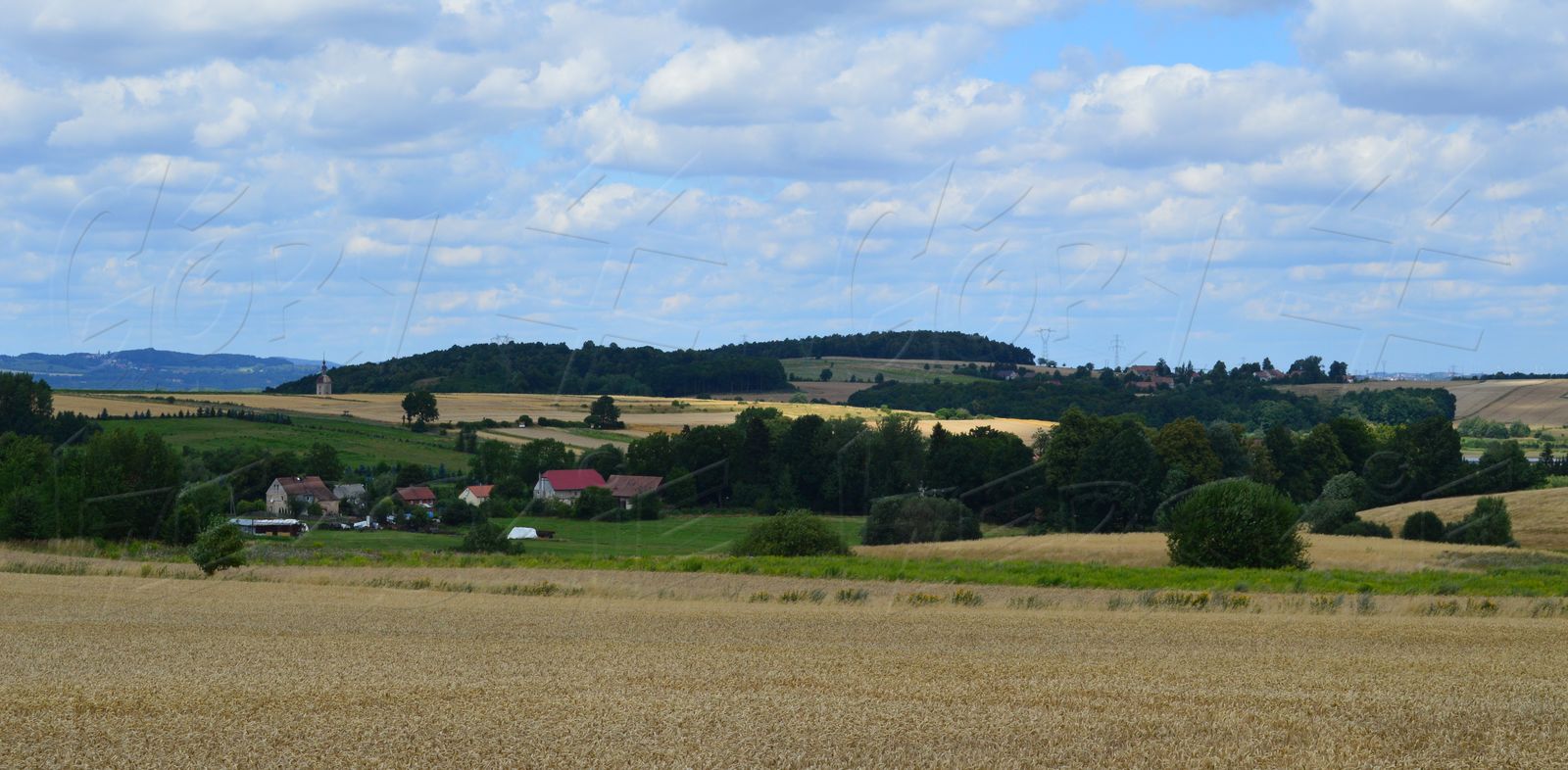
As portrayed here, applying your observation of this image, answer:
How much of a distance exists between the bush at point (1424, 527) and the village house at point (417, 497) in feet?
170

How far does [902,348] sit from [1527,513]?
116m

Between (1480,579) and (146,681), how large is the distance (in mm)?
38416

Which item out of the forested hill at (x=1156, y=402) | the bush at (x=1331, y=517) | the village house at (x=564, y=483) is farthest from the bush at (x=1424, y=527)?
the forested hill at (x=1156, y=402)

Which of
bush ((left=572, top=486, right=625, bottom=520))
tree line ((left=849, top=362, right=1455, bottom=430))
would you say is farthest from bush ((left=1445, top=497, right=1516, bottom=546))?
tree line ((left=849, top=362, right=1455, bottom=430))

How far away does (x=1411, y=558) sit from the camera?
5169 cm

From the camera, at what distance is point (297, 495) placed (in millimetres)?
80188

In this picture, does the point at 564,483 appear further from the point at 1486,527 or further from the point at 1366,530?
the point at 1486,527

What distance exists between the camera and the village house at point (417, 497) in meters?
79.6

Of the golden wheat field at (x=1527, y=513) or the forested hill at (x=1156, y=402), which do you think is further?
the forested hill at (x=1156, y=402)

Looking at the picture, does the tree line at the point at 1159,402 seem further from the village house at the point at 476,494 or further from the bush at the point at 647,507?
the village house at the point at 476,494

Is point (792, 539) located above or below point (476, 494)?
below

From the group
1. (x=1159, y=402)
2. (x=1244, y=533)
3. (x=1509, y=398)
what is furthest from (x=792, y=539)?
(x=1509, y=398)

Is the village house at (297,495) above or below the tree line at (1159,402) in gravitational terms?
below

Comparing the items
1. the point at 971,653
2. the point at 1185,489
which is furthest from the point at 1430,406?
the point at 971,653
